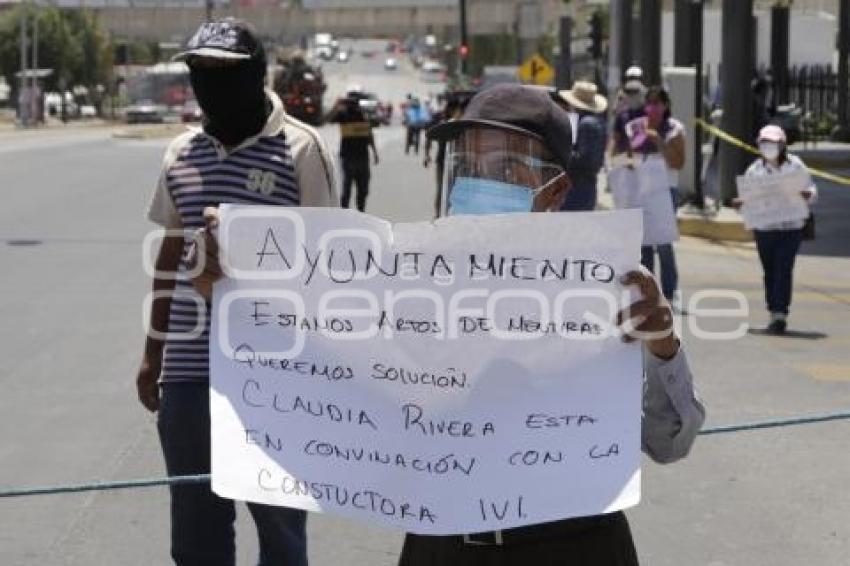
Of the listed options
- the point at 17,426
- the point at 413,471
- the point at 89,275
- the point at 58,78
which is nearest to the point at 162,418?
the point at 413,471

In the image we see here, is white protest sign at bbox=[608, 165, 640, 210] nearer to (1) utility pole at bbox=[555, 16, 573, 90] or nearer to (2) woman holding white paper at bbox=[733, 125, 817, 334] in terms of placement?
(2) woman holding white paper at bbox=[733, 125, 817, 334]

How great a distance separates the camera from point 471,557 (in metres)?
2.90

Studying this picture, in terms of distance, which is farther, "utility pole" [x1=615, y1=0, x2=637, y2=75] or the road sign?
the road sign

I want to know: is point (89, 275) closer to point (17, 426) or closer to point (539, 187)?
point (17, 426)

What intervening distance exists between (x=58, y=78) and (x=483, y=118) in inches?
3794

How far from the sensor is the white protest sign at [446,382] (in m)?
2.85

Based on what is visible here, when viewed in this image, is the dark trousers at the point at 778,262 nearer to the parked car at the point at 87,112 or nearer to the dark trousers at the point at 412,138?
the dark trousers at the point at 412,138

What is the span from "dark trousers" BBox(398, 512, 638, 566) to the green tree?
88995mm

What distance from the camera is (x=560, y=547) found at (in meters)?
2.86

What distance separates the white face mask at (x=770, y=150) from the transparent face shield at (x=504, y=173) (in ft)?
29.5

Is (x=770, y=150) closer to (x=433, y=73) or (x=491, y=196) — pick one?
(x=491, y=196)

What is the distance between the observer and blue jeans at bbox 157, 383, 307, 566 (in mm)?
4062

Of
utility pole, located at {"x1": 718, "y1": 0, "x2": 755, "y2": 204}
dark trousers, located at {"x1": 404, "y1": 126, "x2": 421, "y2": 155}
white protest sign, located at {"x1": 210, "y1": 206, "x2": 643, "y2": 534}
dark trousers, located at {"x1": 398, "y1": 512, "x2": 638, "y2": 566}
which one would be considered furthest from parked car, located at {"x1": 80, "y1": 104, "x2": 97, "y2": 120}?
dark trousers, located at {"x1": 398, "y1": 512, "x2": 638, "y2": 566}

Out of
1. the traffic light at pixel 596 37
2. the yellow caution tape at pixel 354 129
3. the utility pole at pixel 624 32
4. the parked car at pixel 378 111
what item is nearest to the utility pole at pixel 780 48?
the utility pole at pixel 624 32
